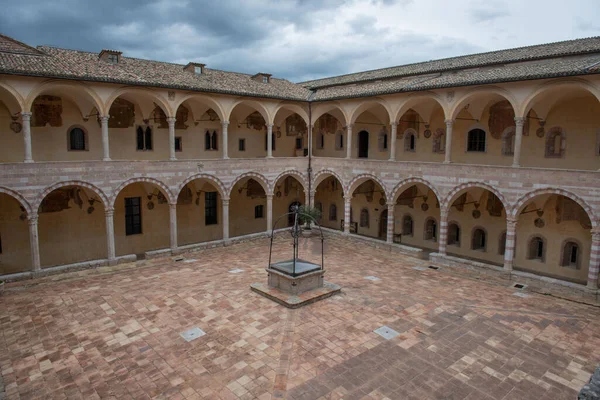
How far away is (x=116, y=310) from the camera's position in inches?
516

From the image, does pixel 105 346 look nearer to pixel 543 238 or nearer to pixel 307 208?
pixel 307 208

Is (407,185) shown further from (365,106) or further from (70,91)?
(70,91)

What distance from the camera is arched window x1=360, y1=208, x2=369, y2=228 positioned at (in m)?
26.3

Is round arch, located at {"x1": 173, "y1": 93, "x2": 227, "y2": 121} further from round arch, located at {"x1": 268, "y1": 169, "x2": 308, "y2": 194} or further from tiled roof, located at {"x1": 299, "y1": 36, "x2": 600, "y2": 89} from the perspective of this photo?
tiled roof, located at {"x1": 299, "y1": 36, "x2": 600, "y2": 89}

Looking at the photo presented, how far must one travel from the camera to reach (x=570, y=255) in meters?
18.3

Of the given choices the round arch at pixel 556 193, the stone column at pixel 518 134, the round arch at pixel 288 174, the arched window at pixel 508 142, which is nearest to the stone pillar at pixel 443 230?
the round arch at pixel 556 193

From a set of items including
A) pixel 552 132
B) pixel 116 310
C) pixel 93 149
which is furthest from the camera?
pixel 93 149

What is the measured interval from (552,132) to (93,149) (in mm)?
20574

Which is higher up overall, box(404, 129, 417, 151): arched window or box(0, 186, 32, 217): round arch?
box(404, 129, 417, 151): arched window

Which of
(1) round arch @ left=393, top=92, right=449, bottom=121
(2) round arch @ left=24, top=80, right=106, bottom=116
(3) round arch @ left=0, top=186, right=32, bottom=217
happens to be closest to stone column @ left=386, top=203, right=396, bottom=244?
(1) round arch @ left=393, top=92, right=449, bottom=121

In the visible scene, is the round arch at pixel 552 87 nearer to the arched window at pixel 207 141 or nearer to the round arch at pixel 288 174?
the round arch at pixel 288 174

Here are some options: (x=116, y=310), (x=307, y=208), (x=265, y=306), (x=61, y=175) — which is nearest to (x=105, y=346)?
(x=116, y=310)

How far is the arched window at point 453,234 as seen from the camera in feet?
72.3

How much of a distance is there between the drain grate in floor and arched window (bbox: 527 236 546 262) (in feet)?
50.5
